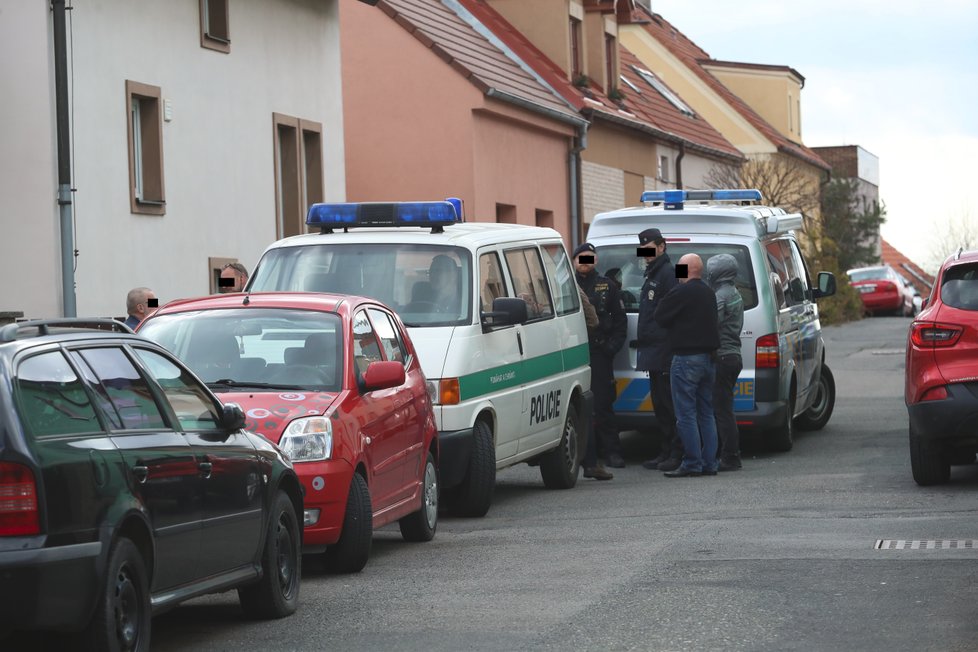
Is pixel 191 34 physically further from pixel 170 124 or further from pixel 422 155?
pixel 422 155

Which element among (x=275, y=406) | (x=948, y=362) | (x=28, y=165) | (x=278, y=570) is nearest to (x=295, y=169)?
(x=28, y=165)

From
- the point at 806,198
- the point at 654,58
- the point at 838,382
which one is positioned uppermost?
the point at 654,58

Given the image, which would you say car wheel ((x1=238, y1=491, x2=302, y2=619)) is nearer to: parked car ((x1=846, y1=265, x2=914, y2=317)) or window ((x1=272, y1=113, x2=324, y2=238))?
window ((x1=272, y1=113, x2=324, y2=238))

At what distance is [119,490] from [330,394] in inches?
124

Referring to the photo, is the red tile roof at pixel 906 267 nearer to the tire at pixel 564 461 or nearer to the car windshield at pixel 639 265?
the car windshield at pixel 639 265

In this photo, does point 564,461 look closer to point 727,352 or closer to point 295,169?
point 727,352

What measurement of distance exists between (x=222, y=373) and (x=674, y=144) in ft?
108

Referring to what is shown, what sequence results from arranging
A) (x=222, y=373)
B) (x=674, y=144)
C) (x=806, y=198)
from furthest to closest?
(x=806, y=198), (x=674, y=144), (x=222, y=373)

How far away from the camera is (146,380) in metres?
7.34

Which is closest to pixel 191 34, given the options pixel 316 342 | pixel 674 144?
pixel 316 342

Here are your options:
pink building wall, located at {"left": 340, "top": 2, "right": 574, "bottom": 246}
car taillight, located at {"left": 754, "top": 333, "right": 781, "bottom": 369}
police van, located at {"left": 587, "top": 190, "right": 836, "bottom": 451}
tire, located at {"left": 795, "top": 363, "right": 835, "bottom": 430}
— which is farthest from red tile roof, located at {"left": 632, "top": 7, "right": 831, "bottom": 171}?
car taillight, located at {"left": 754, "top": 333, "right": 781, "bottom": 369}

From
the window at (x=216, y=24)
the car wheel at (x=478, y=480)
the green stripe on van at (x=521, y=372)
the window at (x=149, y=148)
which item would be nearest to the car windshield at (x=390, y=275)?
the green stripe on van at (x=521, y=372)

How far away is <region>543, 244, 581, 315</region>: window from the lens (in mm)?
14430

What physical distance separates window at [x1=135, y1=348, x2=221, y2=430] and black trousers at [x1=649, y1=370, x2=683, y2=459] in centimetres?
798
